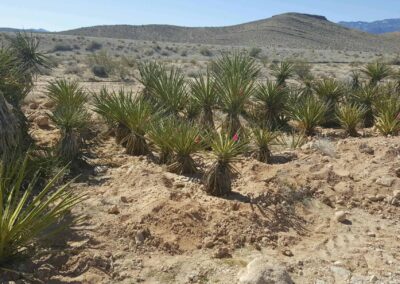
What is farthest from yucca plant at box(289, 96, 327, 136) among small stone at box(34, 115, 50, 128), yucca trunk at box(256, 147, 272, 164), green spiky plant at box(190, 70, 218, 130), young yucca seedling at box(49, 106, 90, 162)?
small stone at box(34, 115, 50, 128)

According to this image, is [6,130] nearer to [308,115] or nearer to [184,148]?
[184,148]

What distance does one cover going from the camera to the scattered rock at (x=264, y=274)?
4627mm

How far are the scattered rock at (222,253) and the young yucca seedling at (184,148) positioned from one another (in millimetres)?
2218

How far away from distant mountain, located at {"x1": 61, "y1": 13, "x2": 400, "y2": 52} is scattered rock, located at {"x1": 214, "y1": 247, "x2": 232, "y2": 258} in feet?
199

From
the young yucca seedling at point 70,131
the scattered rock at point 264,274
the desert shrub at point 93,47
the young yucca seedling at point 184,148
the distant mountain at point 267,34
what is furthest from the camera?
the distant mountain at point 267,34

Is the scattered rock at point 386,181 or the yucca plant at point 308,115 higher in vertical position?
the yucca plant at point 308,115

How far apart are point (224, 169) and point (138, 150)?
7.62ft

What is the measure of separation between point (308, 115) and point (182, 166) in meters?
4.52

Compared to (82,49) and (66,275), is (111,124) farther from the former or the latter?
(82,49)

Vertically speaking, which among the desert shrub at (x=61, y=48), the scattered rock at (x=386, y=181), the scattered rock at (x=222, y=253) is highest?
the desert shrub at (x=61, y=48)

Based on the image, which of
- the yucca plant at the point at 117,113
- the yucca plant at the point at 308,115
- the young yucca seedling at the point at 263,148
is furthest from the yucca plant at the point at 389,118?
the yucca plant at the point at 117,113

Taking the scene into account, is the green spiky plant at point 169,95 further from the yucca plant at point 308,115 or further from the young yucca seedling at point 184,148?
the yucca plant at point 308,115

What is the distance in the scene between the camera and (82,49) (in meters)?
44.9

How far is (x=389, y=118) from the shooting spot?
10617mm
